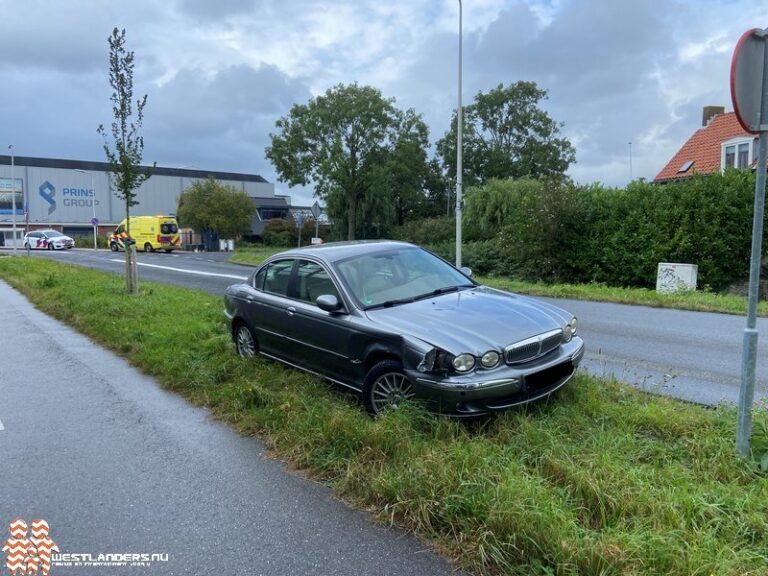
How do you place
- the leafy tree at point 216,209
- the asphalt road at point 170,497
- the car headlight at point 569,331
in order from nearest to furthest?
the asphalt road at point 170,497, the car headlight at point 569,331, the leafy tree at point 216,209

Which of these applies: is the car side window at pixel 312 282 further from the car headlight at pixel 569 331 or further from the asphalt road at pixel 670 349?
the asphalt road at pixel 670 349

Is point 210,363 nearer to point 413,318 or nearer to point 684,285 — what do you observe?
point 413,318

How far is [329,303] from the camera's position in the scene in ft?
16.9

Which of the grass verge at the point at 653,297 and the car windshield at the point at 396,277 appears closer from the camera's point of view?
the car windshield at the point at 396,277

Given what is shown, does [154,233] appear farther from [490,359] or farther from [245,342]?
[490,359]

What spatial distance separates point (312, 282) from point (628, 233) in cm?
1437

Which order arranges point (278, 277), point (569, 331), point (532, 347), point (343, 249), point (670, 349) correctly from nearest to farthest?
point (532, 347)
point (569, 331)
point (343, 249)
point (278, 277)
point (670, 349)

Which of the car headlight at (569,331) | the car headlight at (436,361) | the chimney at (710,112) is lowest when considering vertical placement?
the car headlight at (436,361)

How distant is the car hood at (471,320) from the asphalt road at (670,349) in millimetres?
1618

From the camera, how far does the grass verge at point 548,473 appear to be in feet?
9.28

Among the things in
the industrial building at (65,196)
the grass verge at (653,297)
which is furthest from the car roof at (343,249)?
the industrial building at (65,196)

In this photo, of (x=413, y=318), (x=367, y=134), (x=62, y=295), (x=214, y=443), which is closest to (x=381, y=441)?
(x=413, y=318)

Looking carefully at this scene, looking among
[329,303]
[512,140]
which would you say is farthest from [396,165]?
[329,303]

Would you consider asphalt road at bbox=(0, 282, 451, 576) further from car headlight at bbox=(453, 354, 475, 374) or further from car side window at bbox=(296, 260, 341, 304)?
car side window at bbox=(296, 260, 341, 304)
